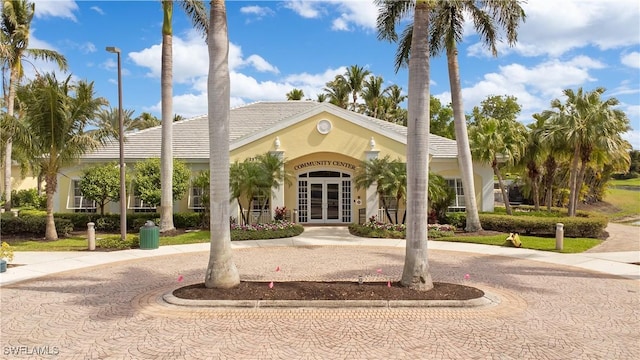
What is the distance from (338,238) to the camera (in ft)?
61.7

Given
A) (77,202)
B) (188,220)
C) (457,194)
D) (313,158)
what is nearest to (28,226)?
(77,202)

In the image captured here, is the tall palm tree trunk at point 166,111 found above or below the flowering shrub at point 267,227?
above

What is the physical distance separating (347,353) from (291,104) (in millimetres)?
24997

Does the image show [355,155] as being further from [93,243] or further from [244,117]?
[93,243]

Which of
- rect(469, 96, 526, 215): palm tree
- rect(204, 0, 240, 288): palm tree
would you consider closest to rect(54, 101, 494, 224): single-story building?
rect(469, 96, 526, 215): palm tree

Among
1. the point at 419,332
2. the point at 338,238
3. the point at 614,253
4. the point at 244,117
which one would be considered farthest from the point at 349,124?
the point at 419,332

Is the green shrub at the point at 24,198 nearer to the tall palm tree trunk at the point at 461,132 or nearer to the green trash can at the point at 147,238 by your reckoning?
the green trash can at the point at 147,238

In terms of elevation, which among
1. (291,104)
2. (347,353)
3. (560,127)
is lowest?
(347,353)

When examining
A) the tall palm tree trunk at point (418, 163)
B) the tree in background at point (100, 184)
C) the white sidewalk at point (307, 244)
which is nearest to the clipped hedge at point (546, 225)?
the white sidewalk at point (307, 244)

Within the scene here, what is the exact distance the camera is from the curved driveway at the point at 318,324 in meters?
6.47

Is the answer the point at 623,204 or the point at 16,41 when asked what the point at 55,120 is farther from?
the point at 623,204

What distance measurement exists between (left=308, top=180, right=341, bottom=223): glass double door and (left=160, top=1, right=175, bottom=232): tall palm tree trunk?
300 inches

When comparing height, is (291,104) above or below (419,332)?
above

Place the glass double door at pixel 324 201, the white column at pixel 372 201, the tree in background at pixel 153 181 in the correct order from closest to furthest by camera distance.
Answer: the tree in background at pixel 153 181, the white column at pixel 372 201, the glass double door at pixel 324 201
